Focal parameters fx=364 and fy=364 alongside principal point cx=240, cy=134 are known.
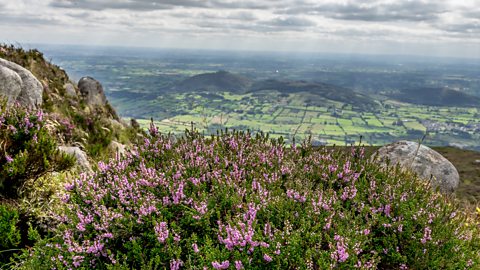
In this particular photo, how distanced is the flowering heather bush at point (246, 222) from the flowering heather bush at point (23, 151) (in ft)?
5.78

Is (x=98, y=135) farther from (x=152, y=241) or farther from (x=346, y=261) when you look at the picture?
(x=346, y=261)

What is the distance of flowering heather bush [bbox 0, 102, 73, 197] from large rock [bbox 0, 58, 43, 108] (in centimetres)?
382

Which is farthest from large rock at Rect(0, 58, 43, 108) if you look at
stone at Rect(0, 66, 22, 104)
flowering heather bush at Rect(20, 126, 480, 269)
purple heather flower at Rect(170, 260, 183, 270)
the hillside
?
purple heather flower at Rect(170, 260, 183, 270)

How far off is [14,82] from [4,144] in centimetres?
600

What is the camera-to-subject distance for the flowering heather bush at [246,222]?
3588 mm

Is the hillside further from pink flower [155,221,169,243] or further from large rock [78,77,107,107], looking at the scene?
large rock [78,77,107,107]

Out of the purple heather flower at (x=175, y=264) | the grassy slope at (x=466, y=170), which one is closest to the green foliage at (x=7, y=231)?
the purple heather flower at (x=175, y=264)

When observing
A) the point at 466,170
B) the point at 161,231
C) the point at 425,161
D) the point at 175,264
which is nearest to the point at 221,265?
the point at 175,264

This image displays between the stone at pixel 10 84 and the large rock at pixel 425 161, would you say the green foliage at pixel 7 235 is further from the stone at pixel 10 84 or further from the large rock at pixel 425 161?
the large rock at pixel 425 161

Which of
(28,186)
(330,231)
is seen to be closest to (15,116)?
(28,186)

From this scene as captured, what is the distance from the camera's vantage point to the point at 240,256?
3.51m

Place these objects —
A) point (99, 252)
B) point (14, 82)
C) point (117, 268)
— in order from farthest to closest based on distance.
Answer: point (14, 82)
point (99, 252)
point (117, 268)

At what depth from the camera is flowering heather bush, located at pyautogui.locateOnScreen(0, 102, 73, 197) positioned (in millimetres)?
6072

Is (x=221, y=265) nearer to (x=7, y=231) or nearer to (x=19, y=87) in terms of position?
(x=7, y=231)
